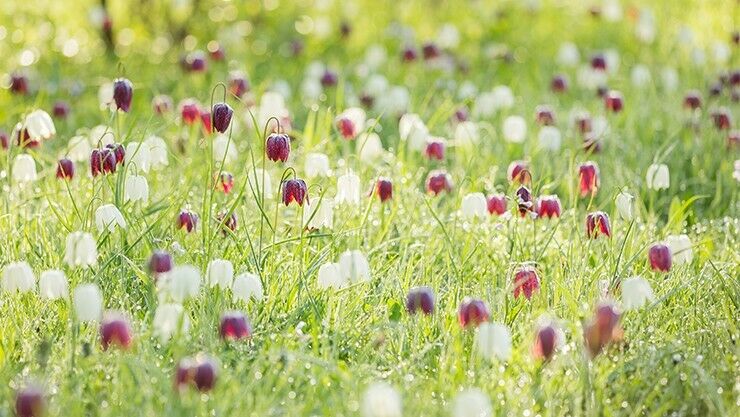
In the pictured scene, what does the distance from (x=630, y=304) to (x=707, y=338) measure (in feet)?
0.76

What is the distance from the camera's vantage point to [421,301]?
2.60m

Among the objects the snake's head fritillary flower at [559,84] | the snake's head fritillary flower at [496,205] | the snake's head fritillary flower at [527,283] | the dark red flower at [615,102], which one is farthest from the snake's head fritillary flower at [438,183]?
the snake's head fritillary flower at [559,84]

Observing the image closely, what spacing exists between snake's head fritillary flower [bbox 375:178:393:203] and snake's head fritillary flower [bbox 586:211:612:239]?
21.4 inches

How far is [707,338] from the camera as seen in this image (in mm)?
2730

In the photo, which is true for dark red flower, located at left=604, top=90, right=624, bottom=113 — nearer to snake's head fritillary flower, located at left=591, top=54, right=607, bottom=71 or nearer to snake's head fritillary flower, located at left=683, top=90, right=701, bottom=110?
snake's head fritillary flower, located at left=683, top=90, right=701, bottom=110

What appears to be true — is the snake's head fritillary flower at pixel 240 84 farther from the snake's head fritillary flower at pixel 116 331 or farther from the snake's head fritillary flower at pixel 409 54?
the snake's head fritillary flower at pixel 116 331

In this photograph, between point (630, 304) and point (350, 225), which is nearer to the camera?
point (630, 304)

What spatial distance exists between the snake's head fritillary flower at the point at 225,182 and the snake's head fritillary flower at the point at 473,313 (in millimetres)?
977

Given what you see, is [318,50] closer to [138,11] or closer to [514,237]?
[138,11]

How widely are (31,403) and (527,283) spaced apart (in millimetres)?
1166

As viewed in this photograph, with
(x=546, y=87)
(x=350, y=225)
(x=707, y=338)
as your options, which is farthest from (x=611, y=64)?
(x=707, y=338)

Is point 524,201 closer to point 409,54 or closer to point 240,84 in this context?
point 240,84

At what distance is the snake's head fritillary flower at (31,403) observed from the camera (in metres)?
2.07

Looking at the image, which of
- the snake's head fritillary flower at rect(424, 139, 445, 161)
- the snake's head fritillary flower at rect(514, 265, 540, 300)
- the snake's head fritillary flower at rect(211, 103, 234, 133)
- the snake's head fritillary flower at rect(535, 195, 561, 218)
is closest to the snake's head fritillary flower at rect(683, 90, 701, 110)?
the snake's head fritillary flower at rect(424, 139, 445, 161)
